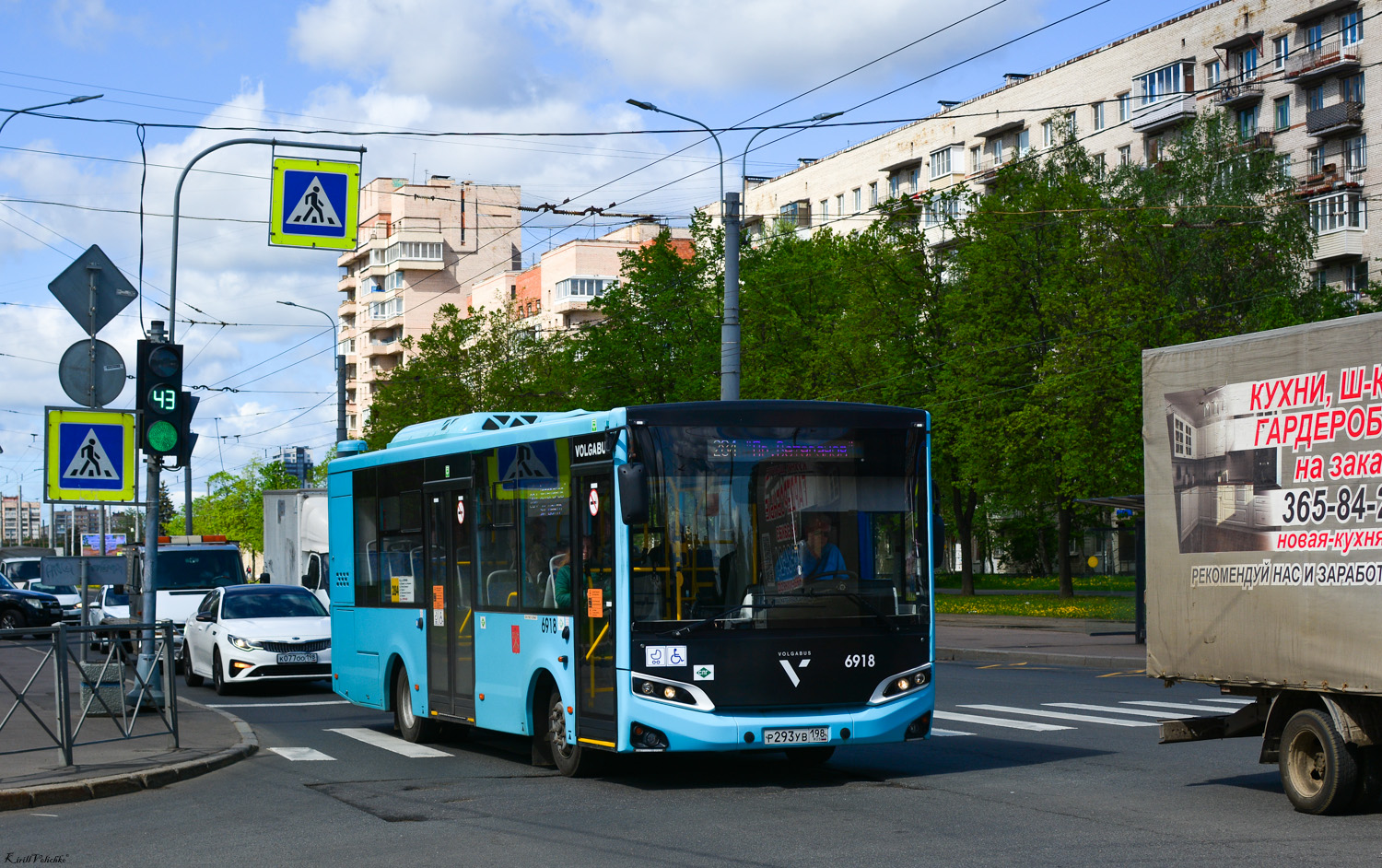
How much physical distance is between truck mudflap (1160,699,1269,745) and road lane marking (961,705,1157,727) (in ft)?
16.5

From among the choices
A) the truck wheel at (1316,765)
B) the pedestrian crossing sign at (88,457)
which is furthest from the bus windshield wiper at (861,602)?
the pedestrian crossing sign at (88,457)

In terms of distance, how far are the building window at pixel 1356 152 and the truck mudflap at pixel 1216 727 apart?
5144 centimetres

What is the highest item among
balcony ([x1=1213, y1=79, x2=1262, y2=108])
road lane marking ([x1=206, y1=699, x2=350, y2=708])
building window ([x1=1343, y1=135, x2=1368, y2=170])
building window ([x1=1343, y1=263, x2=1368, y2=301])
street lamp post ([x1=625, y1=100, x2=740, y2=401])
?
balcony ([x1=1213, y1=79, x2=1262, y2=108])

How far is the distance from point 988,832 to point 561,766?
400 cm

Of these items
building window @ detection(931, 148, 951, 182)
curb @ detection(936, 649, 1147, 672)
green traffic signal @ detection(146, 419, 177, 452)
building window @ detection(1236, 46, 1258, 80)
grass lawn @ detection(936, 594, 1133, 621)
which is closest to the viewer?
green traffic signal @ detection(146, 419, 177, 452)

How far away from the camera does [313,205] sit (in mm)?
17875

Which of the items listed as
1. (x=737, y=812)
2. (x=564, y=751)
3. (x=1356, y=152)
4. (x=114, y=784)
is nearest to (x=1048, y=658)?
(x=564, y=751)

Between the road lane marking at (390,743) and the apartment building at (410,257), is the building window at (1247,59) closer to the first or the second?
the road lane marking at (390,743)

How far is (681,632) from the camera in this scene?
36.9 feet

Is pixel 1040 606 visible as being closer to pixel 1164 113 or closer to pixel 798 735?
pixel 1164 113

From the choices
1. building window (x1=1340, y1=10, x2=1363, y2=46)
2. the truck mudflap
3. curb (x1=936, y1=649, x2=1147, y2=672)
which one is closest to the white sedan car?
curb (x1=936, y1=649, x2=1147, y2=672)

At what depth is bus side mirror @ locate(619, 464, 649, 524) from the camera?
10945mm

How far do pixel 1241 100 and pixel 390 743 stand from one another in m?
53.0

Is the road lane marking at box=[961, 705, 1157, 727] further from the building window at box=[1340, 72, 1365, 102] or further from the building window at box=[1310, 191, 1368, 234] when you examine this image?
the building window at box=[1340, 72, 1365, 102]
